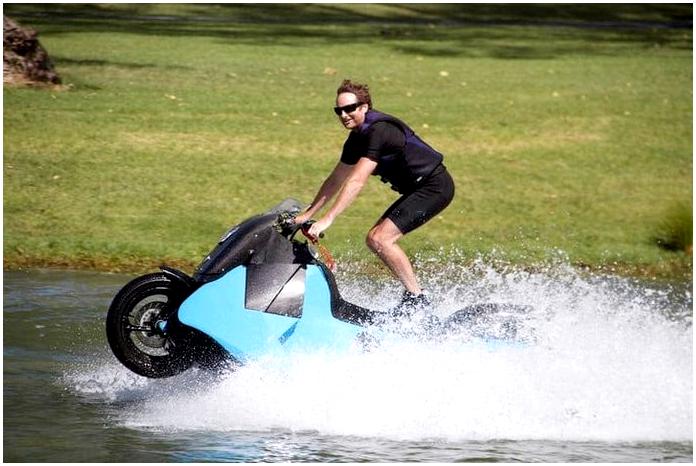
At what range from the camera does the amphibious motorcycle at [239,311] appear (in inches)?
312

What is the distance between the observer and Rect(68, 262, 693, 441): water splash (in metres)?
7.99

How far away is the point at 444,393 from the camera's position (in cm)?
820

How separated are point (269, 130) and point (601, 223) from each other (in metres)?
5.49

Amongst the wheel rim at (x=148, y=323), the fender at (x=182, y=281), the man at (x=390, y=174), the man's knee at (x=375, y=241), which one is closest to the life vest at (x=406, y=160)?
the man at (x=390, y=174)

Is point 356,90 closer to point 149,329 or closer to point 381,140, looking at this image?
point 381,140

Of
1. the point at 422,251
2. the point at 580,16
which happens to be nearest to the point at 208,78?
the point at 422,251

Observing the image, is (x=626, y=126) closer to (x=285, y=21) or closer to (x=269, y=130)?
(x=269, y=130)

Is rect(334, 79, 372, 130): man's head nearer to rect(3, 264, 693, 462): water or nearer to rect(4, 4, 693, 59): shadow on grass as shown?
rect(3, 264, 693, 462): water

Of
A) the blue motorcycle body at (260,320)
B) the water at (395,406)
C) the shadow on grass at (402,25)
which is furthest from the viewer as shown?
the shadow on grass at (402,25)

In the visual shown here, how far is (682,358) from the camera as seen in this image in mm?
9008

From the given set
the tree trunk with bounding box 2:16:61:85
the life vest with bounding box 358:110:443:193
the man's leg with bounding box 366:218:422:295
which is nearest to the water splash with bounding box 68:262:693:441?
the man's leg with bounding box 366:218:422:295

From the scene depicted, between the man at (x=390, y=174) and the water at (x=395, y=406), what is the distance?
0.53 metres

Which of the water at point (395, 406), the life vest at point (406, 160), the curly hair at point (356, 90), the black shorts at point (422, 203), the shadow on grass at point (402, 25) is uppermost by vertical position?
the shadow on grass at point (402, 25)

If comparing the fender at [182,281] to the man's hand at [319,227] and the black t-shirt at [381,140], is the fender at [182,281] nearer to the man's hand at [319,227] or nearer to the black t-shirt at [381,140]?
the man's hand at [319,227]
